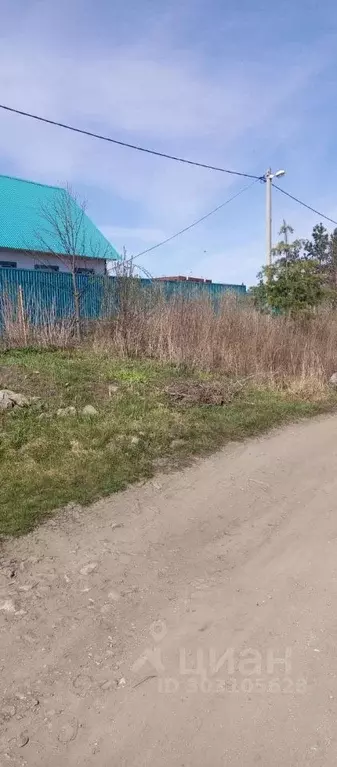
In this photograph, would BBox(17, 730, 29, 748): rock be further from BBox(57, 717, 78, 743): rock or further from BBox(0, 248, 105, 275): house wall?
BBox(0, 248, 105, 275): house wall

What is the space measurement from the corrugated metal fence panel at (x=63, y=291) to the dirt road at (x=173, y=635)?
923 centimetres

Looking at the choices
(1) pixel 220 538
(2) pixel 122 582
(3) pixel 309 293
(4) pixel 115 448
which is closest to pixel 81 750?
(2) pixel 122 582

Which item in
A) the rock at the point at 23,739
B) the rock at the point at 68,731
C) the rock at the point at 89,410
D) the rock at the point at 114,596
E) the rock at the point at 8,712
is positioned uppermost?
the rock at the point at 89,410

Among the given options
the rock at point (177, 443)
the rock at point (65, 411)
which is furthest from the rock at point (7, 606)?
the rock at point (65, 411)

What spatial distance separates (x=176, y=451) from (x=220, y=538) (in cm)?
207

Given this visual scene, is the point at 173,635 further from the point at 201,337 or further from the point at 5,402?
the point at 201,337

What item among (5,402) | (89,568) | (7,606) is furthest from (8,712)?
(5,402)

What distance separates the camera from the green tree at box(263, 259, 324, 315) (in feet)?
48.2

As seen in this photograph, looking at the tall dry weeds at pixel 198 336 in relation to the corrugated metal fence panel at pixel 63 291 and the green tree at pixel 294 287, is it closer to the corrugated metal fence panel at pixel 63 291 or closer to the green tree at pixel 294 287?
the corrugated metal fence panel at pixel 63 291

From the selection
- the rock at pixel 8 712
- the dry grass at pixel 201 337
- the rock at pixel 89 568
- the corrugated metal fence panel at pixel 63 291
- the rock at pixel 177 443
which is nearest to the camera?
the rock at pixel 8 712

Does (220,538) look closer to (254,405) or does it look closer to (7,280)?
(254,405)

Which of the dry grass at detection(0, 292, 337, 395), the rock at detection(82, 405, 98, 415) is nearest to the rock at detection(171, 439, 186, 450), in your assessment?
the rock at detection(82, 405, 98, 415)

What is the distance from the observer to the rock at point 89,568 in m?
3.56

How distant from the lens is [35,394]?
7.80 m
